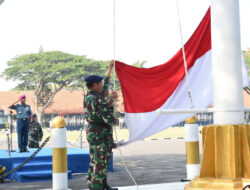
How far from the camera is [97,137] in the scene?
578 cm

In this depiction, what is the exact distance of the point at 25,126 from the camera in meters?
12.6

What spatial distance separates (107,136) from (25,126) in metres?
7.21

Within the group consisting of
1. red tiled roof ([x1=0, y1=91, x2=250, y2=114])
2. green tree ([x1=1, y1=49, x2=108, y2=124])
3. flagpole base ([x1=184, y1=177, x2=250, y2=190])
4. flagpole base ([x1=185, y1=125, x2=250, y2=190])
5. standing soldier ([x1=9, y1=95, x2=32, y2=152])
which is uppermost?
green tree ([x1=1, y1=49, x2=108, y2=124])

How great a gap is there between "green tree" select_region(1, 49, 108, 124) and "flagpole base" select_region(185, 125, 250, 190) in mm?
64405

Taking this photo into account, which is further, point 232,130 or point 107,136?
point 107,136

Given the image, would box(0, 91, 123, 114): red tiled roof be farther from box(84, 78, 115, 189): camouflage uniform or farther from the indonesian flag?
the indonesian flag

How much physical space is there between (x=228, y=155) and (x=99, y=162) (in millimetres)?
2529

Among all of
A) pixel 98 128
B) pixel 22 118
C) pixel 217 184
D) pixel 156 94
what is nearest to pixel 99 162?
pixel 98 128

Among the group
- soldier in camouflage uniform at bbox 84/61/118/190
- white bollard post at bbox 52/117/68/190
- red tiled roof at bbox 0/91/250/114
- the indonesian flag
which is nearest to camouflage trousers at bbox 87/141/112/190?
soldier in camouflage uniform at bbox 84/61/118/190

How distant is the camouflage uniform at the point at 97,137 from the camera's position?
5668mm

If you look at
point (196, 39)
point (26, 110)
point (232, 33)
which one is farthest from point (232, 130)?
point (26, 110)

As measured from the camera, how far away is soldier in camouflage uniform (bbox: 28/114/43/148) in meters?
14.6

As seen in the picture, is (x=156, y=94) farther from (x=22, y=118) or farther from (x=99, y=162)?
(x=22, y=118)

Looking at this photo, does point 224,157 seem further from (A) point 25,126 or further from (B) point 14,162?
(A) point 25,126
